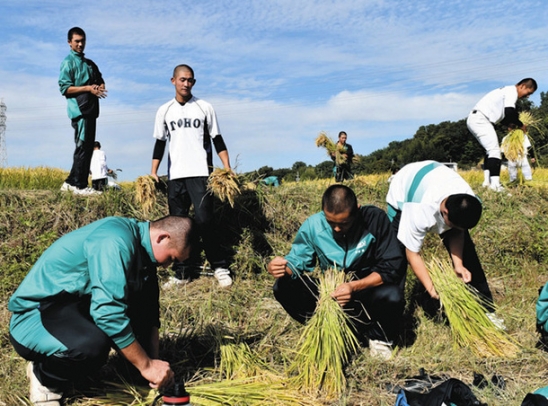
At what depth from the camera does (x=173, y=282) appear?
491 centimetres

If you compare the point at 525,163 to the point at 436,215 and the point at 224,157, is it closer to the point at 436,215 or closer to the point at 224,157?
the point at 436,215

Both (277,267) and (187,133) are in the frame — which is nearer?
(277,267)

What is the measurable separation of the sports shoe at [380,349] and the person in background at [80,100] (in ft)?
11.5

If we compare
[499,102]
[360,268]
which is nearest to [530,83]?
[499,102]

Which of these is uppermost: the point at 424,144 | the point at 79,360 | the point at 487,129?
the point at 424,144

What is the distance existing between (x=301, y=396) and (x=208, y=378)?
0.60 m

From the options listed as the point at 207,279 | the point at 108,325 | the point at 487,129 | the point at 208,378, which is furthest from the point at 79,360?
the point at 487,129

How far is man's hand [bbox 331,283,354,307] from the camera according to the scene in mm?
3156

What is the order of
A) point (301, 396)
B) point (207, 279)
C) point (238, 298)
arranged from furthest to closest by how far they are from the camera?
point (207, 279) < point (238, 298) < point (301, 396)

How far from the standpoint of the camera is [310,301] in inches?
139

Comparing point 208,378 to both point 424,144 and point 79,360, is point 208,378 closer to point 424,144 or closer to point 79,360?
point 79,360

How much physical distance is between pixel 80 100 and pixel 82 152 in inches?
21.5

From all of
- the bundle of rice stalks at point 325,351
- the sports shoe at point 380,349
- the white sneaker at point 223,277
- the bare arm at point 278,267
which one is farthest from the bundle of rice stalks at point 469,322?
the white sneaker at point 223,277

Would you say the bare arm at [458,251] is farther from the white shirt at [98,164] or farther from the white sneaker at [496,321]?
the white shirt at [98,164]
